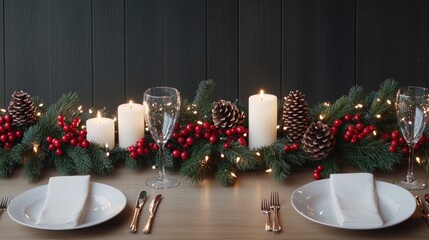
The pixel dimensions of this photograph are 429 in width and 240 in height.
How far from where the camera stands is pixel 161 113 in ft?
5.31

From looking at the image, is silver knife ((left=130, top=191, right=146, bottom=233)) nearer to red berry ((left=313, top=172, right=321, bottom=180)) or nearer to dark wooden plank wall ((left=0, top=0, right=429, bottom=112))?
red berry ((left=313, top=172, right=321, bottom=180))

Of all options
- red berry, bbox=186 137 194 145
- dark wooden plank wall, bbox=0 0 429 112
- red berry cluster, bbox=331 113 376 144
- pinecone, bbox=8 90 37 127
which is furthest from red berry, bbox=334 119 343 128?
dark wooden plank wall, bbox=0 0 429 112

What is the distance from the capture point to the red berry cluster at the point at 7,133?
5.82 feet

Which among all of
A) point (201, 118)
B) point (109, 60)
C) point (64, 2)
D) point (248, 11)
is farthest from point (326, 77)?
point (201, 118)

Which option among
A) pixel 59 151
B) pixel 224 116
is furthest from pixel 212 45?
pixel 59 151

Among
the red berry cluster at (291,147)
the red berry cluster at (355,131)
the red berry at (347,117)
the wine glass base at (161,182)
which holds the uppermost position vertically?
the red berry at (347,117)

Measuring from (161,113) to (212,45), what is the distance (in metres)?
1.65

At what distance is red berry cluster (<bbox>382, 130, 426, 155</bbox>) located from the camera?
1.72 meters

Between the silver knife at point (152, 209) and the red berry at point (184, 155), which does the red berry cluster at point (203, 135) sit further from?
the silver knife at point (152, 209)

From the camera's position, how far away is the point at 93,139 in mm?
1798

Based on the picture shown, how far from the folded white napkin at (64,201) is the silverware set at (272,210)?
349 mm

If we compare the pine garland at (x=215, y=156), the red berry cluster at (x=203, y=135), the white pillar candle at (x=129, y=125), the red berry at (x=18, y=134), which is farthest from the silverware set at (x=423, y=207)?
the red berry at (x=18, y=134)

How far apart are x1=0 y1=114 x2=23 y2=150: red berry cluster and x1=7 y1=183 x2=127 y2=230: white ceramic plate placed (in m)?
0.21

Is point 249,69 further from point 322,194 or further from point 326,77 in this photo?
point 322,194
